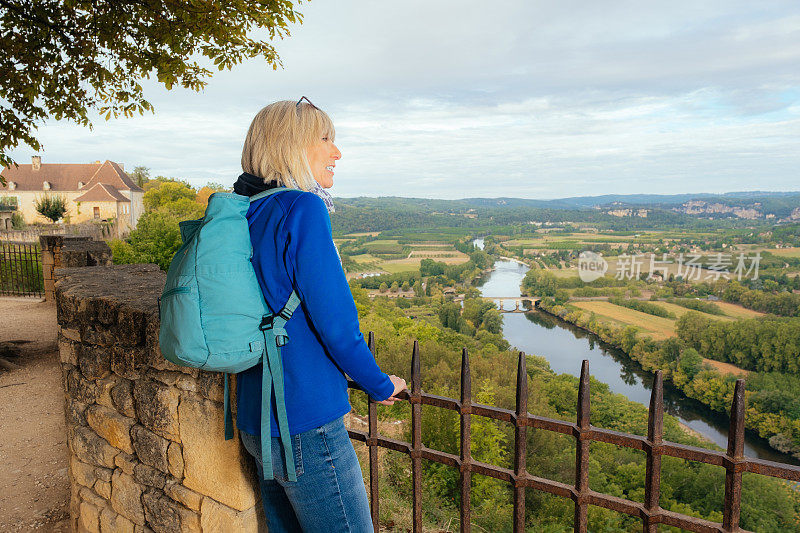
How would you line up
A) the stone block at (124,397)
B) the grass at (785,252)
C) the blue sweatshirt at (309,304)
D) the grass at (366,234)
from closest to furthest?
1. the blue sweatshirt at (309,304)
2. the stone block at (124,397)
3. the grass at (785,252)
4. the grass at (366,234)

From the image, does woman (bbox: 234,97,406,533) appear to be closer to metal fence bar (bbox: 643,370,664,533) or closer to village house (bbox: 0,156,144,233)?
metal fence bar (bbox: 643,370,664,533)

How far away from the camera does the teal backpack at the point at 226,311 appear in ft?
4.32

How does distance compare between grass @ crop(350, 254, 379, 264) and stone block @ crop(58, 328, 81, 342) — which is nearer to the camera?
stone block @ crop(58, 328, 81, 342)

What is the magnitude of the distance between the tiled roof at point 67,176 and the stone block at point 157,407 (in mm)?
44660

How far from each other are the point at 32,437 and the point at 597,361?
185ft

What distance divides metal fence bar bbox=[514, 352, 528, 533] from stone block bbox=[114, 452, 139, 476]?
5.10 ft

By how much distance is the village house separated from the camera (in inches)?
1507

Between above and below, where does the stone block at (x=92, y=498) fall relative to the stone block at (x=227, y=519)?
below

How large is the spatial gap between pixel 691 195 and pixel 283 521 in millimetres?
118302

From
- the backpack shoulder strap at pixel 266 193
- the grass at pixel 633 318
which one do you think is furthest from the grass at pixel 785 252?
the backpack shoulder strap at pixel 266 193

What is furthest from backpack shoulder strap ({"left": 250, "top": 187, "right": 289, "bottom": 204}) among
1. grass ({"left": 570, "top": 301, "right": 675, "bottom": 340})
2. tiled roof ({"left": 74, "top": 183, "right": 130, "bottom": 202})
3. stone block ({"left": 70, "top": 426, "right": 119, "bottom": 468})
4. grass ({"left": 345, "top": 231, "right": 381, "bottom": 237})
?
grass ({"left": 345, "top": 231, "right": 381, "bottom": 237})

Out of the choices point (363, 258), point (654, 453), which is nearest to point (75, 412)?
point (654, 453)

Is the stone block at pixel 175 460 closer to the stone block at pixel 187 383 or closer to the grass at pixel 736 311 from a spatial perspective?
the stone block at pixel 187 383

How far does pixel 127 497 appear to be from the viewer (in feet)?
7.50
